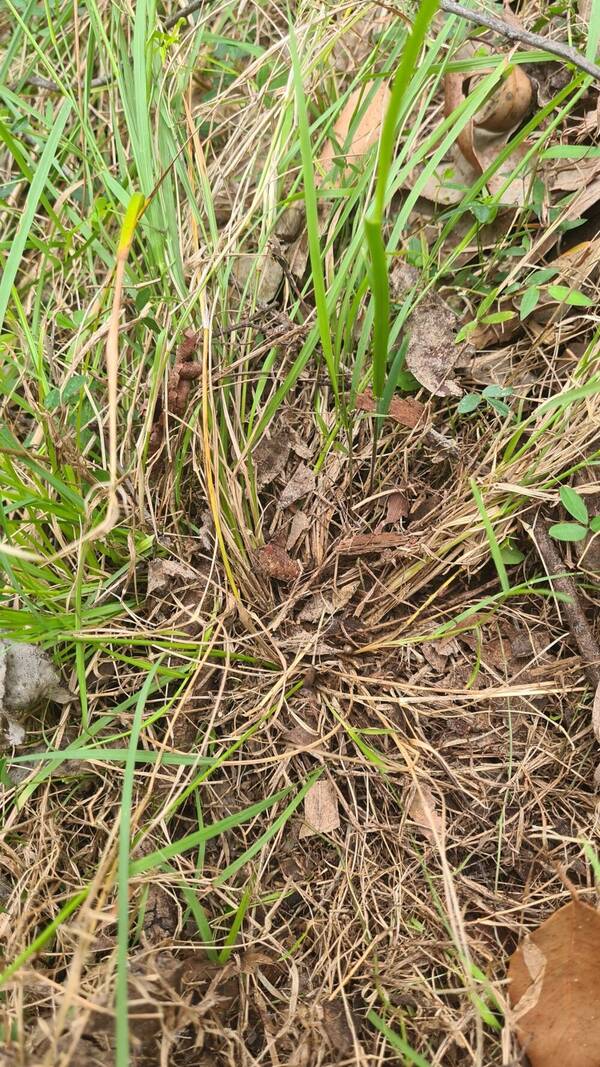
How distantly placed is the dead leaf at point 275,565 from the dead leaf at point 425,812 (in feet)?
1.40

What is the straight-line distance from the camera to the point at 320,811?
3.92 feet

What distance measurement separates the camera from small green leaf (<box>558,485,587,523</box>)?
1.18 metres

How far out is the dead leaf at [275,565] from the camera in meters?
1.30

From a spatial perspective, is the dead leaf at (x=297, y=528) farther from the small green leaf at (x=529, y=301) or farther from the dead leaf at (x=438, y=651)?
the small green leaf at (x=529, y=301)

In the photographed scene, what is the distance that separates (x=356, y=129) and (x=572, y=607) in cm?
102

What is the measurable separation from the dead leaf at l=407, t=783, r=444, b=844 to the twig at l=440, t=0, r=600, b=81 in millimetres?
1243

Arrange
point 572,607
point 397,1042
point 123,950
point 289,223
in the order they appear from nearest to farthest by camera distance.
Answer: point 123,950
point 397,1042
point 572,607
point 289,223

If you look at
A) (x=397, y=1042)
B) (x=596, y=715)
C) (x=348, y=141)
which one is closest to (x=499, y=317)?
(x=348, y=141)

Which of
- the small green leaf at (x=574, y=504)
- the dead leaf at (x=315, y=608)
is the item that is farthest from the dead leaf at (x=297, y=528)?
the small green leaf at (x=574, y=504)

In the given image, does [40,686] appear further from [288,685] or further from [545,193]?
[545,193]

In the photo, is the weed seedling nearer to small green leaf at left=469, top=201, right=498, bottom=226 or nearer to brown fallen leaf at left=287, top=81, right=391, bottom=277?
small green leaf at left=469, top=201, right=498, bottom=226

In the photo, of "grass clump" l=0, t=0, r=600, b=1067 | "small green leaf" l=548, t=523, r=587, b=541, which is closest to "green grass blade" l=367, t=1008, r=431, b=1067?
"grass clump" l=0, t=0, r=600, b=1067

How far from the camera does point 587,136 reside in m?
1.39

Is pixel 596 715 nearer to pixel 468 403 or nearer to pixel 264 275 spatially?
pixel 468 403
